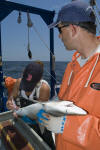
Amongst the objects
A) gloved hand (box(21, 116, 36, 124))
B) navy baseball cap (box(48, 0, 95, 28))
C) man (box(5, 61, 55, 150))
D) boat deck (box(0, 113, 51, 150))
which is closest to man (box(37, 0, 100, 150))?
navy baseball cap (box(48, 0, 95, 28))

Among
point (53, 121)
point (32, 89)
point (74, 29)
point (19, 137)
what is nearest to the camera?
point (53, 121)

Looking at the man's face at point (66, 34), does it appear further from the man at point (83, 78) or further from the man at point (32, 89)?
the man at point (32, 89)

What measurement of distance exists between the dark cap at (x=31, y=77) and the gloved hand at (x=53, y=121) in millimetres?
1471

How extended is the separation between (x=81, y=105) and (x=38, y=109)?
→ 0.51m

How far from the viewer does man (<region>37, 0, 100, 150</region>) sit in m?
0.99

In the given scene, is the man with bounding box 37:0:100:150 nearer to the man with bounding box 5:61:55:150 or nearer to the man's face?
the man's face

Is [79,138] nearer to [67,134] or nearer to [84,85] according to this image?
[67,134]

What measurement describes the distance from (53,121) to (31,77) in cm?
Answer: 170

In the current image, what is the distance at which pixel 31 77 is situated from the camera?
2797 mm

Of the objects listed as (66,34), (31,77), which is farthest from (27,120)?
(66,34)

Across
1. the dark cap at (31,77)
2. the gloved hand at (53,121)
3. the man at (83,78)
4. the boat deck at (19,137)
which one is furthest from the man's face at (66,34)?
the boat deck at (19,137)

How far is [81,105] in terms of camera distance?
110cm

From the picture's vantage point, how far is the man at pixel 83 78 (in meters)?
0.99

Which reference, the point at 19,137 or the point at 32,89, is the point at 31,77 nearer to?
the point at 32,89
